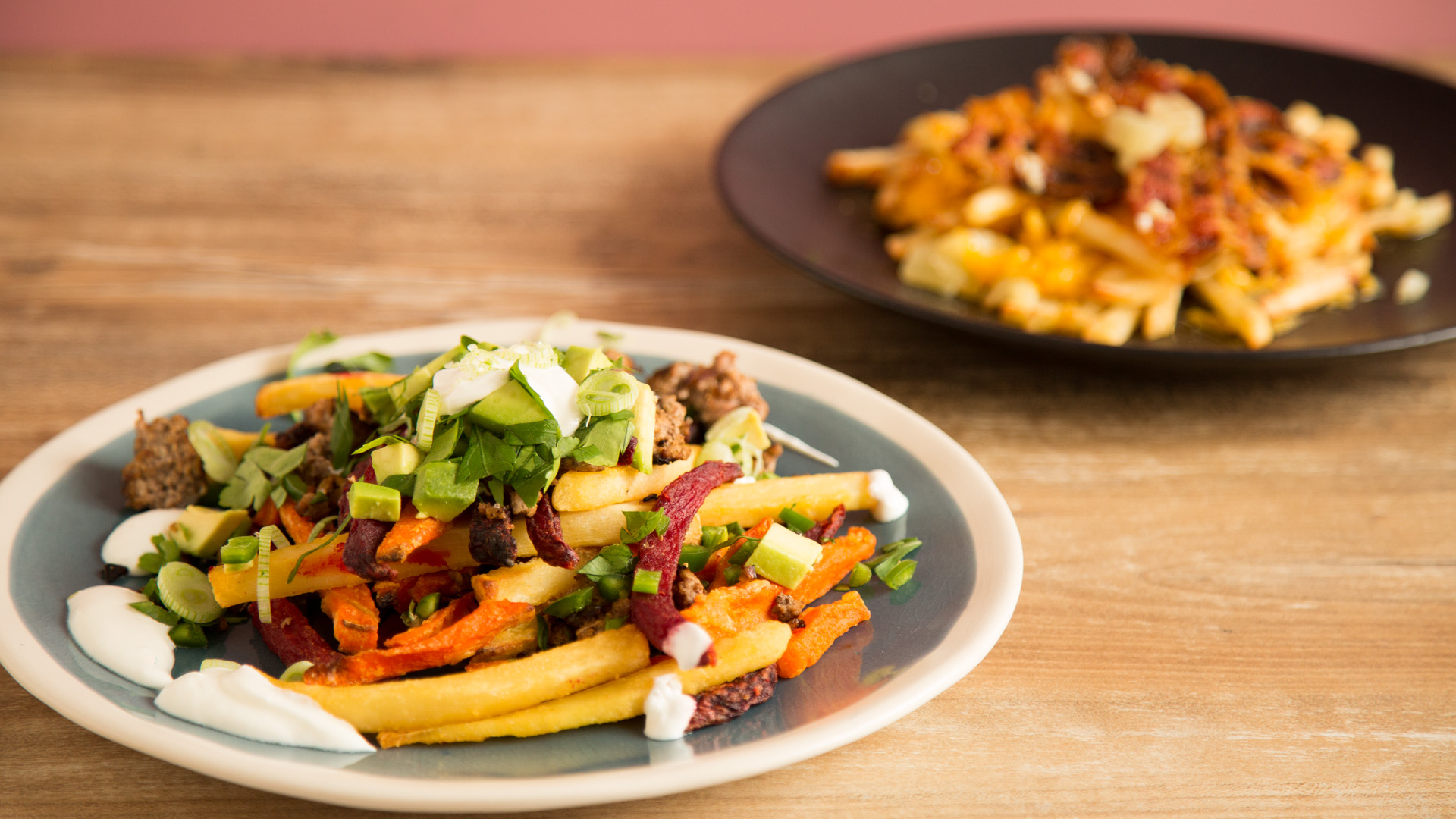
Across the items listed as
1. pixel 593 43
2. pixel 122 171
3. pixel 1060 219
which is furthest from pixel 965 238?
pixel 593 43

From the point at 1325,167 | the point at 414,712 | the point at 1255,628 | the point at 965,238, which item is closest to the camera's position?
the point at 414,712

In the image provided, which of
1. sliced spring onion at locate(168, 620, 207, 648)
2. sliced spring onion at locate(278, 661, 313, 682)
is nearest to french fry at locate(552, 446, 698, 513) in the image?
sliced spring onion at locate(278, 661, 313, 682)

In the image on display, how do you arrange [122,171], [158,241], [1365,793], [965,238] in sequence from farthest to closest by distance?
[122,171], [158,241], [965,238], [1365,793]

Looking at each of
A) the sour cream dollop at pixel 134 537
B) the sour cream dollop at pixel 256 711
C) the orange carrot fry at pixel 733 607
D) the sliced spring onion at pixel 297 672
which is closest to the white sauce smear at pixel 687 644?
the orange carrot fry at pixel 733 607

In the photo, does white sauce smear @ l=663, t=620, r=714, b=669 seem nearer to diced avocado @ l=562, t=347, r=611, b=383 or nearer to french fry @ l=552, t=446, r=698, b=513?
french fry @ l=552, t=446, r=698, b=513

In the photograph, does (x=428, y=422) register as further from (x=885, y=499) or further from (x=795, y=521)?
(x=885, y=499)

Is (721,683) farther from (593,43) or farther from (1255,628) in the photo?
(593,43)
